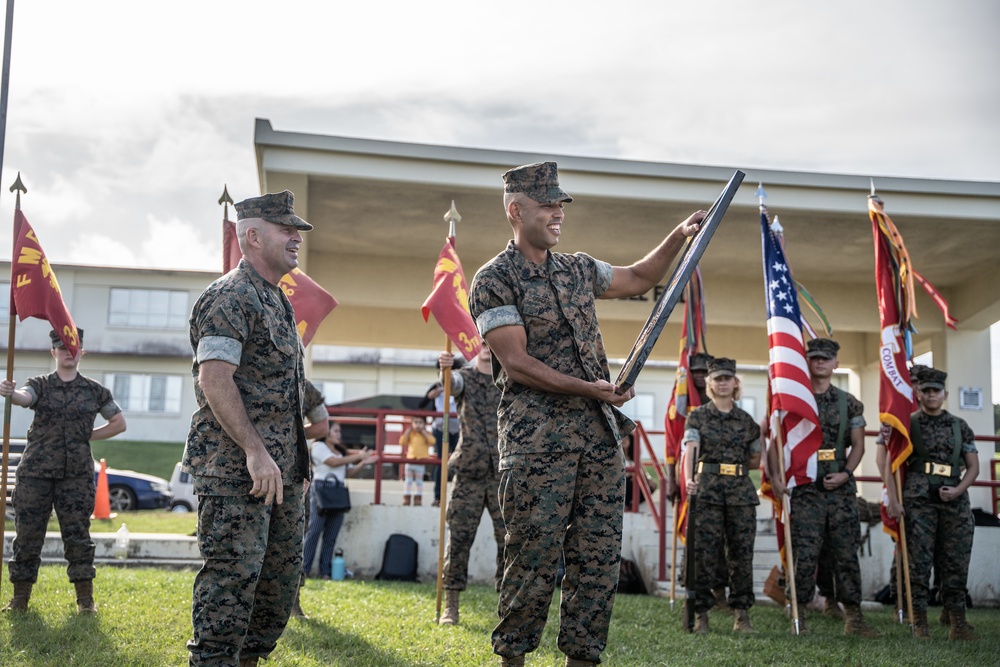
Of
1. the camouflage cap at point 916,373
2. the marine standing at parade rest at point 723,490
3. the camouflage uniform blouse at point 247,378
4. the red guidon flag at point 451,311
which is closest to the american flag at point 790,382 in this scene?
the marine standing at parade rest at point 723,490

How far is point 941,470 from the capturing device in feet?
27.1

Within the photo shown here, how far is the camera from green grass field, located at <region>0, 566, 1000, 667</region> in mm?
5949

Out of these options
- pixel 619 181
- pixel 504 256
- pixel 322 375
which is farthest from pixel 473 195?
pixel 322 375

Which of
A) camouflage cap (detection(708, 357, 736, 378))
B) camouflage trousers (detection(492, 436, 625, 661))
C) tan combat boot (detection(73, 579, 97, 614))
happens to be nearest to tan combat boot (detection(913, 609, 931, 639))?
camouflage cap (detection(708, 357, 736, 378))

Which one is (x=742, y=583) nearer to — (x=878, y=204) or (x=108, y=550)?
(x=878, y=204)

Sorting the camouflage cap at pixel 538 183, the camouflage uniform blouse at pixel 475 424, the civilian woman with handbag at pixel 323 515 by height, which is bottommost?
the civilian woman with handbag at pixel 323 515

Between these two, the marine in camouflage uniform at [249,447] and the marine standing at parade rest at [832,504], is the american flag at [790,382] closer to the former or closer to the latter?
the marine standing at parade rest at [832,504]

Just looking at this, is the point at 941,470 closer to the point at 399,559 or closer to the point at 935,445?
the point at 935,445

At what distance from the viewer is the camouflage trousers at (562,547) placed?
4.11 meters

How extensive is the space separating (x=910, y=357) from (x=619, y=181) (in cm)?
472

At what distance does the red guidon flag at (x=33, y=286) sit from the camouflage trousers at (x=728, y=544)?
17.8ft

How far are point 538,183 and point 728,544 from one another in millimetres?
4972

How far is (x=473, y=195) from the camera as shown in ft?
41.4

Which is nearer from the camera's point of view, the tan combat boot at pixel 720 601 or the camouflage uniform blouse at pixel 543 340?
the camouflage uniform blouse at pixel 543 340
